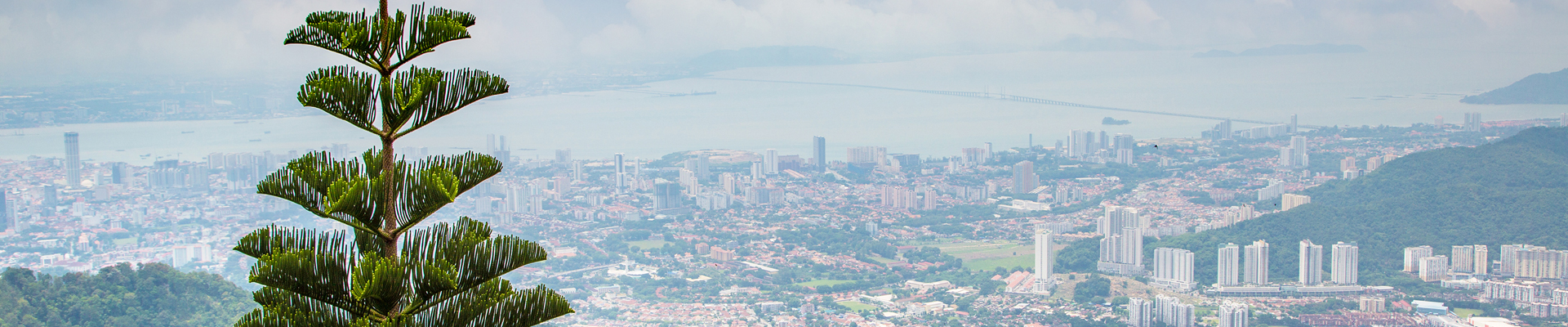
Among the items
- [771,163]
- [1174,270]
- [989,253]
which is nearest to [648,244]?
[989,253]

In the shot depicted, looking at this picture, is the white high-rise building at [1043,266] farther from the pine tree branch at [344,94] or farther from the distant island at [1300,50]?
the distant island at [1300,50]

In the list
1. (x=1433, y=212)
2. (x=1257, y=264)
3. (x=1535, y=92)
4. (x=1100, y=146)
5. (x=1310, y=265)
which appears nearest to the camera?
(x=1310, y=265)

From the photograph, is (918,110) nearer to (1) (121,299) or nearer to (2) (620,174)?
(2) (620,174)

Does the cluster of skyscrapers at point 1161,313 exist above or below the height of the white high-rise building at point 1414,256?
below

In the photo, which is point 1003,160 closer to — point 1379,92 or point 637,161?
point 637,161

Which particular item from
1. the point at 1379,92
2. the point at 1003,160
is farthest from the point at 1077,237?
the point at 1379,92

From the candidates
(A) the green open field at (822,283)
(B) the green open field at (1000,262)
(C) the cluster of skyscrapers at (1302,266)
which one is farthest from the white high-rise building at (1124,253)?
(A) the green open field at (822,283)
